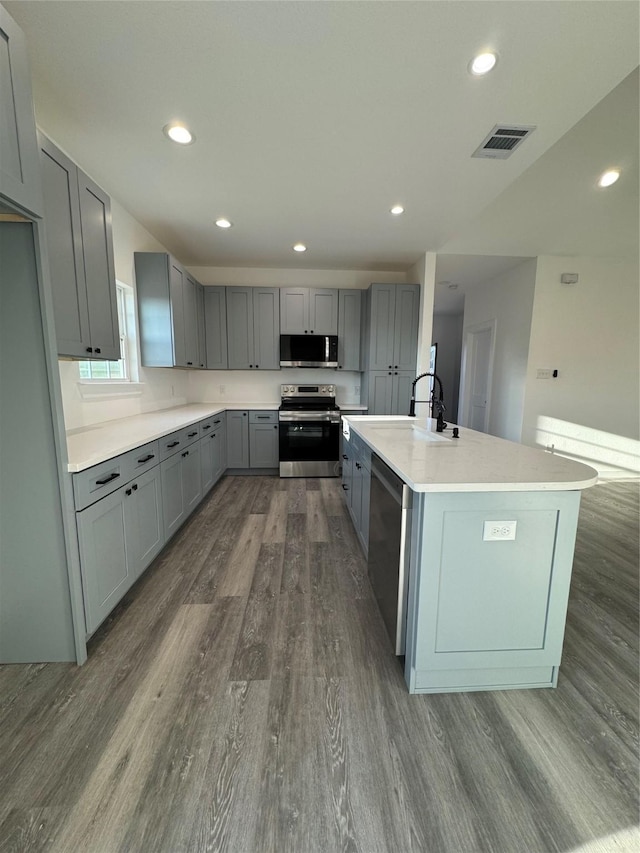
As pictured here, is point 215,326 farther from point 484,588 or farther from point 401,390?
point 484,588

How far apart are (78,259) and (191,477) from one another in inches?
71.4

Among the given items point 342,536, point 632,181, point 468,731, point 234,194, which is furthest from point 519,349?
point 468,731

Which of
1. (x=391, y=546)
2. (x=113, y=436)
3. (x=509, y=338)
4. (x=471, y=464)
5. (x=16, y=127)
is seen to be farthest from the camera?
(x=509, y=338)

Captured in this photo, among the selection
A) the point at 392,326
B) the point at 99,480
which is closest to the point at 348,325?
the point at 392,326

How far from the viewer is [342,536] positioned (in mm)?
2738

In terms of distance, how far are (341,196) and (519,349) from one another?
332 centimetres

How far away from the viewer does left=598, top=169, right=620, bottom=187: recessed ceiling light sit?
3383 mm

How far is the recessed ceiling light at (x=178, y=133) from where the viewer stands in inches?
76.3

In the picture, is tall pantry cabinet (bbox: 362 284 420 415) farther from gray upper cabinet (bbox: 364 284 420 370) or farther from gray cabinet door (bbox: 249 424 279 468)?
gray cabinet door (bbox: 249 424 279 468)

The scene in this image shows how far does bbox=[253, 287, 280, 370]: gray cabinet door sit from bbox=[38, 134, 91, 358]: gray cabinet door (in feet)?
8.77

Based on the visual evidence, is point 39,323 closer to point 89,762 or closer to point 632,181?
point 89,762

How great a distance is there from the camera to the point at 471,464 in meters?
1.47

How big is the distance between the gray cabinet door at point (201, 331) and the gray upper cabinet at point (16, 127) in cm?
296

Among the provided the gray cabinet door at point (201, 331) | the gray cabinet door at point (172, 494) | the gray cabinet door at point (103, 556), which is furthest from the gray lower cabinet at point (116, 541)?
the gray cabinet door at point (201, 331)
